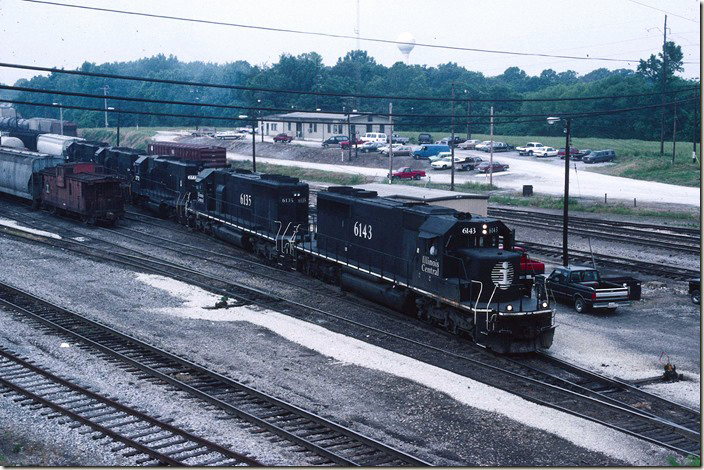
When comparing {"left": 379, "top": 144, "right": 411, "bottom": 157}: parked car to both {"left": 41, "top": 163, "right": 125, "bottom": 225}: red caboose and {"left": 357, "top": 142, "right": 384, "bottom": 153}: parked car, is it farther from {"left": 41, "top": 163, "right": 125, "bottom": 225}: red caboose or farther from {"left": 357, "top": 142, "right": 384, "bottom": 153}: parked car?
{"left": 41, "top": 163, "right": 125, "bottom": 225}: red caboose

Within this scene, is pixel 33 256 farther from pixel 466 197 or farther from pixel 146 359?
pixel 466 197

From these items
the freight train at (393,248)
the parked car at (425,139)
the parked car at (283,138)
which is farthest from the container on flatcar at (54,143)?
the parked car at (425,139)

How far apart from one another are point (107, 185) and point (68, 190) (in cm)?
327

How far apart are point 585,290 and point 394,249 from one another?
23.3 feet

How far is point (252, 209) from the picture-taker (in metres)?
35.9

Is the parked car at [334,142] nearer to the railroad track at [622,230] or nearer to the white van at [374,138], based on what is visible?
the white van at [374,138]

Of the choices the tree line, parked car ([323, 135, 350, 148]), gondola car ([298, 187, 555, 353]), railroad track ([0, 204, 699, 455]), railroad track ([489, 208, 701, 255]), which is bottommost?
railroad track ([0, 204, 699, 455])

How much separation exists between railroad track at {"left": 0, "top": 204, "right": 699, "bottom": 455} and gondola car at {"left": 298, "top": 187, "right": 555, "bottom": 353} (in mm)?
1060

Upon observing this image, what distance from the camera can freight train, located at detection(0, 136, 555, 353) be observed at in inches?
839

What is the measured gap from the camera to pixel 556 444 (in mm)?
15344

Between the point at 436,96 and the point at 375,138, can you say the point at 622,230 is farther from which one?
the point at 436,96

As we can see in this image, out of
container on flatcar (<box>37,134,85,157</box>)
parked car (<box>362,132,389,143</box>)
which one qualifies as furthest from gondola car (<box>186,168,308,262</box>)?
parked car (<box>362,132,389,143</box>)

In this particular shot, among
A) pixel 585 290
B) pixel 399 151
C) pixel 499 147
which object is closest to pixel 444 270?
pixel 585 290

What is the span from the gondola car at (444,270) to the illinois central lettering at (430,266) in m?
0.03
